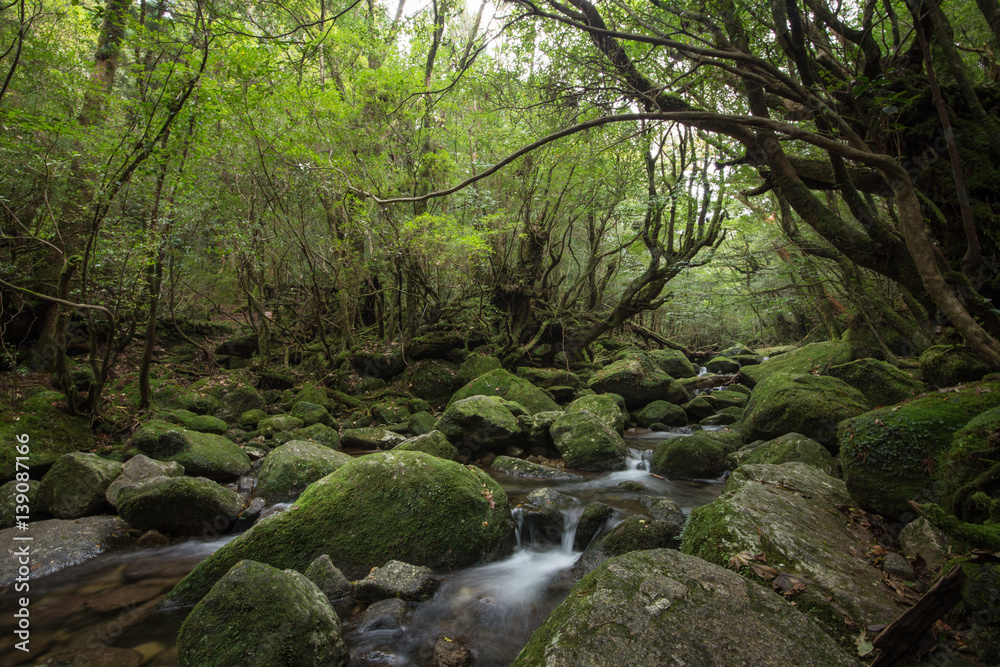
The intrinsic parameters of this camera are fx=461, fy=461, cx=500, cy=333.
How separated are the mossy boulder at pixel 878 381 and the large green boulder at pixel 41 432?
11.1 meters

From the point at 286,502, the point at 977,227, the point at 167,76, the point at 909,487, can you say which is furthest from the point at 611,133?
the point at 286,502

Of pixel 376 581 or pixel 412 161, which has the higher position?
pixel 412 161

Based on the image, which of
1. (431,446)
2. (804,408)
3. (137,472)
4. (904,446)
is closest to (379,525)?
(431,446)

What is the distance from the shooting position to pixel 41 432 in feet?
20.3

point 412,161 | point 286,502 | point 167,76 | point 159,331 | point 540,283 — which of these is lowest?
point 286,502

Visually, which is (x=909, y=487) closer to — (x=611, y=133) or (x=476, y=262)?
(x=611, y=133)

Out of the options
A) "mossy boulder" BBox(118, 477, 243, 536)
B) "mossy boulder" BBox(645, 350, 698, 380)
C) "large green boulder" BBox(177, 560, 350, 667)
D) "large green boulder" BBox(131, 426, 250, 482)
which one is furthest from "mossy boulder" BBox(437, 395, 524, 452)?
"mossy boulder" BBox(645, 350, 698, 380)

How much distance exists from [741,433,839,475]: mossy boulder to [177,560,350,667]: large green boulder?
192 inches

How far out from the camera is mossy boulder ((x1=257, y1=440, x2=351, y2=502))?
232 inches

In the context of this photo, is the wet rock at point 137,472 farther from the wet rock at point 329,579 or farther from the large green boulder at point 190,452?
the wet rock at point 329,579

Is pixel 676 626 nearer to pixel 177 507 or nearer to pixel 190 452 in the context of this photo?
pixel 177 507

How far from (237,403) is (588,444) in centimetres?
725

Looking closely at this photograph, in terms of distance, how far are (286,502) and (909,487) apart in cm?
631

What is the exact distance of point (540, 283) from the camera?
1335 cm
